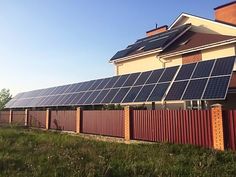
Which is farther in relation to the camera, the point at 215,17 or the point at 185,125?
the point at 215,17

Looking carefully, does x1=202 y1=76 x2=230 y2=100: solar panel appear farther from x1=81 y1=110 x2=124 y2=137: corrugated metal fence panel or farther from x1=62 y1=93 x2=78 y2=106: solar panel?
x1=62 y1=93 x2=78 y2=106: solar panel

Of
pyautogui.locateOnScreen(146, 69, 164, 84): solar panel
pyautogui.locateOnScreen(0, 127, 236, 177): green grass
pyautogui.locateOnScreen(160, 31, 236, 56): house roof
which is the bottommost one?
pyautogui.locateOnScreen(0, 127, 236, 177): green grass

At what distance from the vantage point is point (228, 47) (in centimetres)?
1853

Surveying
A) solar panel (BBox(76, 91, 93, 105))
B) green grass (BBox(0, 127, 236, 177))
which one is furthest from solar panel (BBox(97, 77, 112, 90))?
green grass (BBox(0, 127, 236, 177))

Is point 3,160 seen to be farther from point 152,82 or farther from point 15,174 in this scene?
point 152,82

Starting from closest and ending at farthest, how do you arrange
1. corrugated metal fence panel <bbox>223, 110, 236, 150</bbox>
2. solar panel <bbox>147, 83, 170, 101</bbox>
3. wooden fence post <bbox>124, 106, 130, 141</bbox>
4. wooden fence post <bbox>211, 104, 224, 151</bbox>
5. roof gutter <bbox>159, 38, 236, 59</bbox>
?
1. corrugated metal fence panel <bbox>223, 110, 236, 150</bbox>
2. wooden fence post <bbox>211, 104, 224, 151</bbox>
3. solar panel <bbox>147, 83, 170, 101</bbox>
4. wooden fence post <bbox>124, 106, 130, 141</bbox>
5. roof gutter <bbox>159, 38, 236, 59</bbox>

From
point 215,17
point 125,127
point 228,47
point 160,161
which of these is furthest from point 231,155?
point 215,17

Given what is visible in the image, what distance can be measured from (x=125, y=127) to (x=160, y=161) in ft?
20.4

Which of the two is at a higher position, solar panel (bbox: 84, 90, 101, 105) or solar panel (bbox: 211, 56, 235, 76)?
solar panel (bbox: 211, 56, 235, 76)

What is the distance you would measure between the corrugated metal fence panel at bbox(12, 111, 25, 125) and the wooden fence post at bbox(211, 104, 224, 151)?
67.0 feet

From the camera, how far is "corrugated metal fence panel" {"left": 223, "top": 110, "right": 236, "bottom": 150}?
1041 cm

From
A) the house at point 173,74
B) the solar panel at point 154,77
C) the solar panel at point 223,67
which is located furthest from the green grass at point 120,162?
the solar panel at point 154,77

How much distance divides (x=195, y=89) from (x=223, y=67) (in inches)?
67.9

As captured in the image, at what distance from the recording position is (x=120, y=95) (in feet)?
54.7
